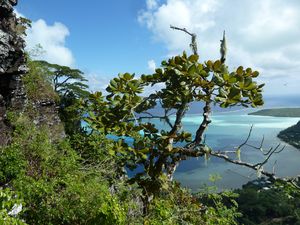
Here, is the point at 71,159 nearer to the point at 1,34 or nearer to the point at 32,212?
the point at 1,34

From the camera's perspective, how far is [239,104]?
12.1ft

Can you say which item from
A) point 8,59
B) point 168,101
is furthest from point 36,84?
point 168,101

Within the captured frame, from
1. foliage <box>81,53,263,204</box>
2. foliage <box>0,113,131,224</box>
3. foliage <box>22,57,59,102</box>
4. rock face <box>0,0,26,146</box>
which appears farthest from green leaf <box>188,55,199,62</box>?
foliage <box>22,57,59,102</box>

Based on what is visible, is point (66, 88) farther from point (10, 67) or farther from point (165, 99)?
point (165, 99)

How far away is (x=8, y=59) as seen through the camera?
45.1 feet

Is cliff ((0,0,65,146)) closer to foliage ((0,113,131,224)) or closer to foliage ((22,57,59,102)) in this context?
foliage ((0,113,131,224))

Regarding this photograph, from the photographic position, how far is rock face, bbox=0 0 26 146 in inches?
533

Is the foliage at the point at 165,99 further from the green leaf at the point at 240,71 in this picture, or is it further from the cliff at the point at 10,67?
the cliff at the point at 10,67

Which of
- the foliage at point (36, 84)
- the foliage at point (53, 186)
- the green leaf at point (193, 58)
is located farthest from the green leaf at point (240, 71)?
the foliage at point (36, 84)

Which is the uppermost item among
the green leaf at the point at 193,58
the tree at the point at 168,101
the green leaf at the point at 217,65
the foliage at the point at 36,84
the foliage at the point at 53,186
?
the foliage at the point at 36,84

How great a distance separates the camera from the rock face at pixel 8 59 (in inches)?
533

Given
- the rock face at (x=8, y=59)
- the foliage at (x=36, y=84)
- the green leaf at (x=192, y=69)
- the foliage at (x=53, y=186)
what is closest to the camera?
the green leaf at (x=192, y=69)

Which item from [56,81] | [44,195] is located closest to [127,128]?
[44,195]

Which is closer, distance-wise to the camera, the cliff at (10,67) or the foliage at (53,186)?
the foliage at (53,186)
